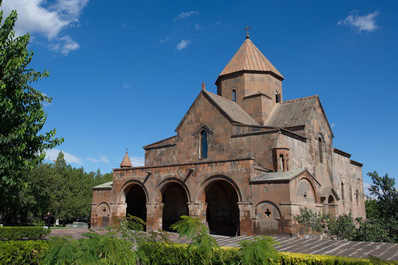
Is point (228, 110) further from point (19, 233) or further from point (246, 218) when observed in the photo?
point (19, 233)

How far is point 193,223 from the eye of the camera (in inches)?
289

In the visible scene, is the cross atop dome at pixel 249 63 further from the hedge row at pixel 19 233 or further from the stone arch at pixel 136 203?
the hedge row at pixel 19 233

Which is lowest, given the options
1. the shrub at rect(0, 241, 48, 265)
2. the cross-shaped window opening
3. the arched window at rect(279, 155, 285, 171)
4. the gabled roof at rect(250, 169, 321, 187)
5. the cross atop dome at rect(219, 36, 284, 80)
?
the shrub at rect(0, 241, 48, 265)

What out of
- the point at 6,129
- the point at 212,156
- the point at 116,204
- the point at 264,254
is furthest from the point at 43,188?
the point at 264,254

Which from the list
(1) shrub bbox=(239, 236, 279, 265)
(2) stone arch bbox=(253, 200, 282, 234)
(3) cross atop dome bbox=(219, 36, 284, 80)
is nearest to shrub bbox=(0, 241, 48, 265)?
(1) shrub bbox=(239, 236, 279, 265)

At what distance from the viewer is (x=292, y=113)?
20328mm

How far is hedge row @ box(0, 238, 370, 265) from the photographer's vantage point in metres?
7.17

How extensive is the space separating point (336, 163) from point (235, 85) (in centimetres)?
821

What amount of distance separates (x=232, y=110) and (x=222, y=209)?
5667 mm

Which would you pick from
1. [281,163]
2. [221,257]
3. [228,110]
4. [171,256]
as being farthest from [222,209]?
[221,257]

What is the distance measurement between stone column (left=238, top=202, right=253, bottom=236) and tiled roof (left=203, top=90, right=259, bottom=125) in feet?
17.1

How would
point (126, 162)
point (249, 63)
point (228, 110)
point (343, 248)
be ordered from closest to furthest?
point (343, 248), point (228, 110), point (249, 63), point (126, 162)

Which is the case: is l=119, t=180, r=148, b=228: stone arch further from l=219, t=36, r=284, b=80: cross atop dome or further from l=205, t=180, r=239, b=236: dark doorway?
l=219, t=36, r=284, b=80: cross atop dome

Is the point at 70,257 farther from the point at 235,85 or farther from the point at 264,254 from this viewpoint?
the point at 235,85
